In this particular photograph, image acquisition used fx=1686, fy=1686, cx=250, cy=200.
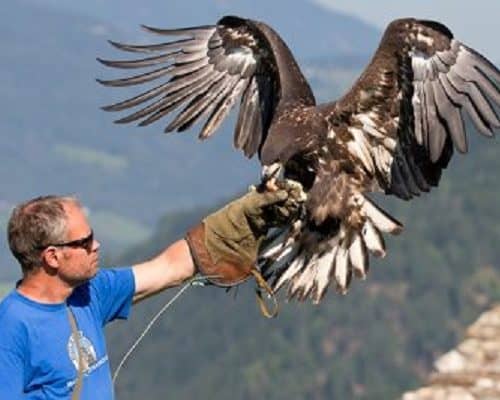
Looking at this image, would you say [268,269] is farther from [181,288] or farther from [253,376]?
[253,376]

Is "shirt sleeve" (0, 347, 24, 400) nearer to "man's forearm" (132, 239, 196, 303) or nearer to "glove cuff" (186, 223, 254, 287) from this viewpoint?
"man's forearm" (132, 239, 196, 303)

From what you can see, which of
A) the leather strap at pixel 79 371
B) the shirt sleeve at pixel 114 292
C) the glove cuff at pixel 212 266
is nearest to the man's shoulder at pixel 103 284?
→ the shirt sleeve at pixel 114 292

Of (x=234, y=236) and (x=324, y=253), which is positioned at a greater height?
(x=234, y=236)

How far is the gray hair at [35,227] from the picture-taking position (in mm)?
5371

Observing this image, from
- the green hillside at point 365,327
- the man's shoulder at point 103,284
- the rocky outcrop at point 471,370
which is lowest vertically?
the green hillside at point 365,327

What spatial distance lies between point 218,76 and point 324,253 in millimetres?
1976

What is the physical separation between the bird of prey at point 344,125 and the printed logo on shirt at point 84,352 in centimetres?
251

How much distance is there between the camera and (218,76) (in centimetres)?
1011

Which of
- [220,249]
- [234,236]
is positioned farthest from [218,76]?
[220,249]

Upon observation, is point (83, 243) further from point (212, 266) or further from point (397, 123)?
point (397, 123)

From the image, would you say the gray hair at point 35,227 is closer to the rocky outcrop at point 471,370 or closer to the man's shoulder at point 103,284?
the man's shoulder at point 103,284

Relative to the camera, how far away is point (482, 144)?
152m

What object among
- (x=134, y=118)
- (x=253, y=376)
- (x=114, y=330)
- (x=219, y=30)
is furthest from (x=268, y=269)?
(x=114, y=330)

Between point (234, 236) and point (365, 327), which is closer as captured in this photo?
point (234, 236)
